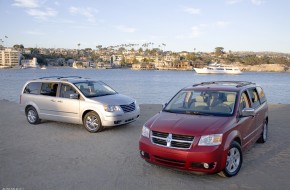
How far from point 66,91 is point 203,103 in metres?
5.13

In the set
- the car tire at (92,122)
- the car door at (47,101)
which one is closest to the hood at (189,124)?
the car tire at (92,122)

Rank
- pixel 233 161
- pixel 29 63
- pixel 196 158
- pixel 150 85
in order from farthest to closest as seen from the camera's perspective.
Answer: pixel 29 63, pixel 150 85, pixel 233 161, pixel 196 158

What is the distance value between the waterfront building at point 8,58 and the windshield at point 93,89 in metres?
157

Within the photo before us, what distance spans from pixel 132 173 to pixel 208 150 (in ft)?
5.24

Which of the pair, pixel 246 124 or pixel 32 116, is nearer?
pixel 246 124

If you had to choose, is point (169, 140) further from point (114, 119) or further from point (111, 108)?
point (111, 108)

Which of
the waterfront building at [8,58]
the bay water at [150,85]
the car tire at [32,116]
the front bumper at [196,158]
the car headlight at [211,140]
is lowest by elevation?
the bay water at [150,85]

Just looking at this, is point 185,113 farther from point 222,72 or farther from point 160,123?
point 222,72

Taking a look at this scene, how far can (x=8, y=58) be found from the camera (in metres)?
152

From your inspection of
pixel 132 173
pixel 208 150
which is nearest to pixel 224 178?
pixel 208 150

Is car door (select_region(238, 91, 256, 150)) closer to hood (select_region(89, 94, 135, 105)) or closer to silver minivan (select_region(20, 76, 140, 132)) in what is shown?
silver minivan (select_region(20, 76, 140, 132))

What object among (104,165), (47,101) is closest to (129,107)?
(47,101)

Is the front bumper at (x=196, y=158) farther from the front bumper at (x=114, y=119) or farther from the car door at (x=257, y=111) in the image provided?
the front bumper at (x=114, y=119)

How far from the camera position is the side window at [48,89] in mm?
9922
